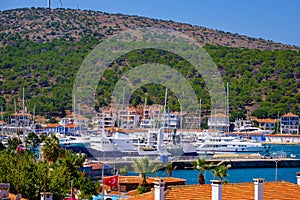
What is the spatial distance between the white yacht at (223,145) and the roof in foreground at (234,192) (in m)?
67.9

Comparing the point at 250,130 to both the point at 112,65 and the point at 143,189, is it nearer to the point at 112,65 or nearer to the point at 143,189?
the point at 112,65

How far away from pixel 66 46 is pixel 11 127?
184 feet

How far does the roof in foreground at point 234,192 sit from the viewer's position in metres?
16.0

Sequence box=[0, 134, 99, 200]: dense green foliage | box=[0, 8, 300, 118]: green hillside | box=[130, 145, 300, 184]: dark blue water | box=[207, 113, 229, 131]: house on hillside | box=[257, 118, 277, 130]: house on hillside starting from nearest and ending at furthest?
1. box=[0, 134, 99, 200]: dense green foliage
2. box=[130, 145, 300, 184]: dark blue water
3. box=[207, 113, 229, 131]: house on hillside
4. box=[257, 118, 277, 130]: house on hillside
5. box=[0, 8, 300, 118]: green hillside

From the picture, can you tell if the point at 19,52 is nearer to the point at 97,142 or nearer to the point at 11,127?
the point at 11,127

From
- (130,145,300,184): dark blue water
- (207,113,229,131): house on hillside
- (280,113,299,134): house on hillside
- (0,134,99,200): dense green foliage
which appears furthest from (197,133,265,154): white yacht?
(0,134,99,200): dense green foliage

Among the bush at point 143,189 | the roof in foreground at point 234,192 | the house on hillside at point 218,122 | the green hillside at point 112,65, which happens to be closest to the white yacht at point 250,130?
the house on hillside at point 218,122

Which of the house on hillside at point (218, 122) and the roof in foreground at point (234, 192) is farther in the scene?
the house on hillside at point (218, 122)

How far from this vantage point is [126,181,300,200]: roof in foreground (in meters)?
16.0

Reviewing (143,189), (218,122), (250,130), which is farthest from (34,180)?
(250,130)

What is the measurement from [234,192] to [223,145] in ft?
245

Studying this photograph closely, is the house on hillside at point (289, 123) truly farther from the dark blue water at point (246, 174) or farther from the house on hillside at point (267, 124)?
the dark blue water at point (246, 174)

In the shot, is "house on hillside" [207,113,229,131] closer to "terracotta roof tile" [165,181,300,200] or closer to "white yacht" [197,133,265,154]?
"white yacht" [197,133,265,154]

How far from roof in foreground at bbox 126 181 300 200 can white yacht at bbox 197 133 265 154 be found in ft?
223
